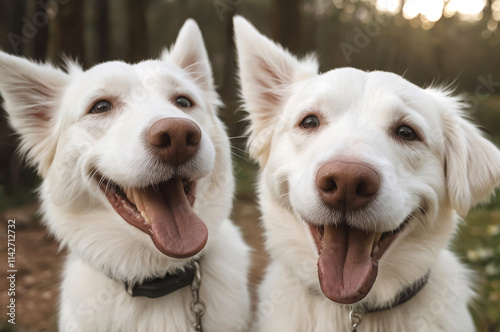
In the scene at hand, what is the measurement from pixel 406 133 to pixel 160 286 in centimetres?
169

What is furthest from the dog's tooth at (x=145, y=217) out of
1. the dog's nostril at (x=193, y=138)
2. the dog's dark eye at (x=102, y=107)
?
the dog's dark eye at (x=102, y=107)

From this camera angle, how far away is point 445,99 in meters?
2.78

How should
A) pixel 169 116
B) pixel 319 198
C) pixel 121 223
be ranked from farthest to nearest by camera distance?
pixel 121 223
pixel 169 116
pixel 319 198

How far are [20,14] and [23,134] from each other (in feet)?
10.9

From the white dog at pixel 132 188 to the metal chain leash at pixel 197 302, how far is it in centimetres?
1

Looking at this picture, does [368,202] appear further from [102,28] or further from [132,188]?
[102,28]

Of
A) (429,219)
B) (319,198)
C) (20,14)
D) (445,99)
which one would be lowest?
(20,14)

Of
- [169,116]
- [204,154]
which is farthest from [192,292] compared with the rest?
[169,116]

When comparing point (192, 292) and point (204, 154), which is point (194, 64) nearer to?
point (204, 154)

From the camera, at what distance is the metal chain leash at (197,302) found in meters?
A: 2.64

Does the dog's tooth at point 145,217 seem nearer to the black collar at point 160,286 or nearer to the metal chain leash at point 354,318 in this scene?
the black collar at point 160,286

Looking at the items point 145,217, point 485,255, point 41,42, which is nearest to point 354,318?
point 145,217

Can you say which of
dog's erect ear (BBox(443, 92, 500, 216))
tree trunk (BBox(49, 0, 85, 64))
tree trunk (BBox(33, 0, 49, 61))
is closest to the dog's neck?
dog's erect ear (BBox(443, 92, 500, 216))

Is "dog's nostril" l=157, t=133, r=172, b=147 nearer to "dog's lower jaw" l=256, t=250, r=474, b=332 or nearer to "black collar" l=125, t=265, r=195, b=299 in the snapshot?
"black collar" l=125, t=265, r=195, b=299
